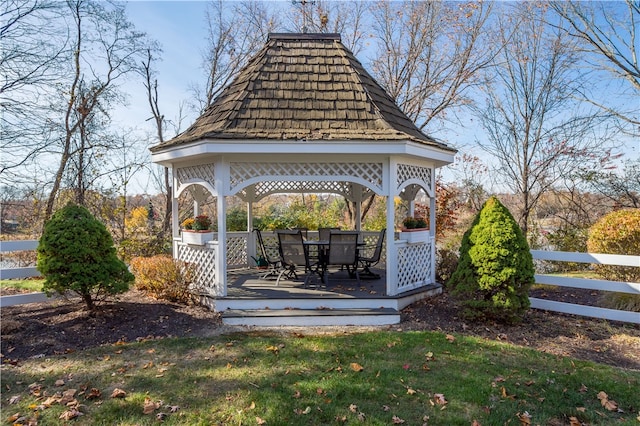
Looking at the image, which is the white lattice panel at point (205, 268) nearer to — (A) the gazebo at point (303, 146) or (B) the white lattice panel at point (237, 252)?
(A) the gazebo at point (303, 146)

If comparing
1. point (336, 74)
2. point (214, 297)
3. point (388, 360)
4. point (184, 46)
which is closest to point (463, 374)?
point (388, 360)

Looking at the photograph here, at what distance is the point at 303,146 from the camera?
6020 mm

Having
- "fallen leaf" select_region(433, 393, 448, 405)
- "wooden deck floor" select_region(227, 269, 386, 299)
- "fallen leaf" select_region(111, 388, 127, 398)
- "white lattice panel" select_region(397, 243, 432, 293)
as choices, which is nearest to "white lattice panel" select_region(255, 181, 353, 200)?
"wooden deck floor" select_region(227, 269, 386, 299)

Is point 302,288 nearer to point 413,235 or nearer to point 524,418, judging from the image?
point 413,235

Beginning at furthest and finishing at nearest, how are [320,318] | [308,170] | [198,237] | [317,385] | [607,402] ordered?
[198,237] → [308,170] → [320,318] → [317,385] → [607,402]

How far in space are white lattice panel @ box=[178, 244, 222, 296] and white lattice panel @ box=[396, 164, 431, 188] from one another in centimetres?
362

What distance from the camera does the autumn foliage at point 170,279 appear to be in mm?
6660

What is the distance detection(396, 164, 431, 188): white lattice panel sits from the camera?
22.0 ft

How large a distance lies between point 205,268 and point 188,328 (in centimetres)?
138

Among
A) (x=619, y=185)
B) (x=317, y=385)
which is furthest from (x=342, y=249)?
(x=619, y=185)

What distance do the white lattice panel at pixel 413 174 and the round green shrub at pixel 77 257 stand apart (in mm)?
5008

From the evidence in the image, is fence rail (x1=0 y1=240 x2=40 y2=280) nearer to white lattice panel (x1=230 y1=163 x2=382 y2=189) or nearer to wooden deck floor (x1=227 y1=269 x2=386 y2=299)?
wooden deck floor (x1=227 y1=269 x2=386 y2=299)

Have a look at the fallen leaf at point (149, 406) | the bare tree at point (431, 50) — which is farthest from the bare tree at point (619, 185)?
the fallen leaf at point (149, 406)

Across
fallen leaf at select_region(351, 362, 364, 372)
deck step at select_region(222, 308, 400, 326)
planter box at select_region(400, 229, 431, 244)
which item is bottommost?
fallen leaf at select_region(351, 362, 364, 372)
